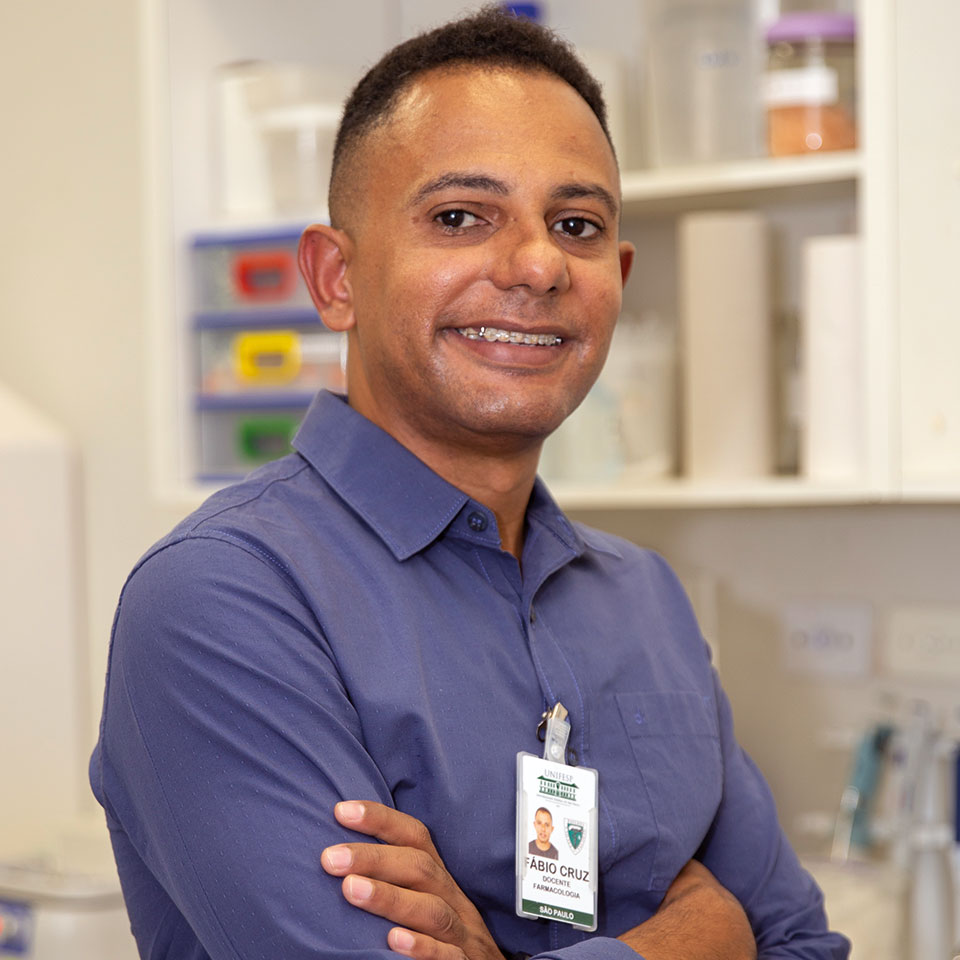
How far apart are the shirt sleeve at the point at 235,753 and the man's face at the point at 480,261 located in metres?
0.23

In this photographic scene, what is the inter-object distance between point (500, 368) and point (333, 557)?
0.21m

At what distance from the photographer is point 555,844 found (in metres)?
0.97

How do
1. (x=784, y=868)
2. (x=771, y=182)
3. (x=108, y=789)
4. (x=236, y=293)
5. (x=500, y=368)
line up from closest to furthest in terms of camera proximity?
(x=108, y=789), (x=500, y=368), (x=784, y=868), (x=771, y=182), (x=236, y=293)

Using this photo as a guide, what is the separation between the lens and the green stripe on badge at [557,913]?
0.95 m

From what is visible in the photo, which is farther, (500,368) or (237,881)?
(500,368)

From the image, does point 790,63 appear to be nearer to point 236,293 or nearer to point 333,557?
point 236,293

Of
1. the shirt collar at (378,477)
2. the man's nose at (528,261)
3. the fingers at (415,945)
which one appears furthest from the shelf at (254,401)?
the fingers at (415,945)

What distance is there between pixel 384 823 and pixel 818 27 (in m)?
1.14

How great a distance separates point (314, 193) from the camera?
178cm

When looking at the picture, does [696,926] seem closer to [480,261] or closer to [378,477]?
[378,477]

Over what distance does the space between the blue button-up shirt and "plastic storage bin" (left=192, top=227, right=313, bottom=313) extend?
26.8 inches

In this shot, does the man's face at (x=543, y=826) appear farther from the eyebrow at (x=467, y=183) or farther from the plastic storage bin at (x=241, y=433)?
the plastic storage bin at (x=241, y=433)

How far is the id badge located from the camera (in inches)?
37.5

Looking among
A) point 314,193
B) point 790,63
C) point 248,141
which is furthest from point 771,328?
point 248,141
